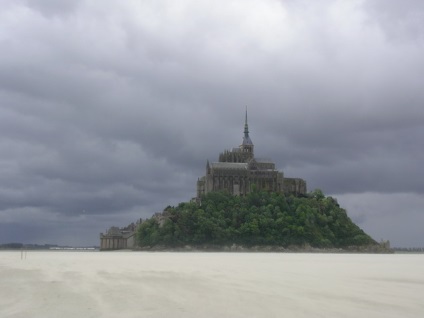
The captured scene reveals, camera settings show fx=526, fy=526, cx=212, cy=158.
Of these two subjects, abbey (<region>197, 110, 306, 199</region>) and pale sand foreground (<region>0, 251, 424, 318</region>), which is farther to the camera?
abbey (<region>197, 110, 306, 199</region>)

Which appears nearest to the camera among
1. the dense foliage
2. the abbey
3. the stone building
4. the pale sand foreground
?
the pale sand foreground

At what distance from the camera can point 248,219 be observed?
145 meters

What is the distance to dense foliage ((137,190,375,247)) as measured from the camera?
137875 mm

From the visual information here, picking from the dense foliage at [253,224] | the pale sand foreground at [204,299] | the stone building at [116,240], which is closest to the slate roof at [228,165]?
the dense foliage at [253,224]

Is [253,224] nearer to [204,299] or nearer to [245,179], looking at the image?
[245,179]

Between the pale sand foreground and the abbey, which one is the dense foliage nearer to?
the abbey

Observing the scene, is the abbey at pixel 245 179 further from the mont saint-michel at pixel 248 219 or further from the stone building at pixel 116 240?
the stone building at pixel 116 240

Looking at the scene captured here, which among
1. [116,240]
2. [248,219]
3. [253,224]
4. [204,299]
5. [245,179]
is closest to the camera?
[204,299]

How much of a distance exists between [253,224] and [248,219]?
4.12 m

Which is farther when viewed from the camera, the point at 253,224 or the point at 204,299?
the point at 253,224

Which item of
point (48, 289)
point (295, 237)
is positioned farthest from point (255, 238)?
point (48, 289)

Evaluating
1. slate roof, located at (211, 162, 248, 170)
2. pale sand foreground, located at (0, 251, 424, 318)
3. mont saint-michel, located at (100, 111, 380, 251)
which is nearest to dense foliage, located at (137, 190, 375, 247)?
mont saint-michel, located at (100, 111, 380, 251)

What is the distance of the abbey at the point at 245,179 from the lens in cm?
16712

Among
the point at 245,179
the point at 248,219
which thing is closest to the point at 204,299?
the point at 248,219
